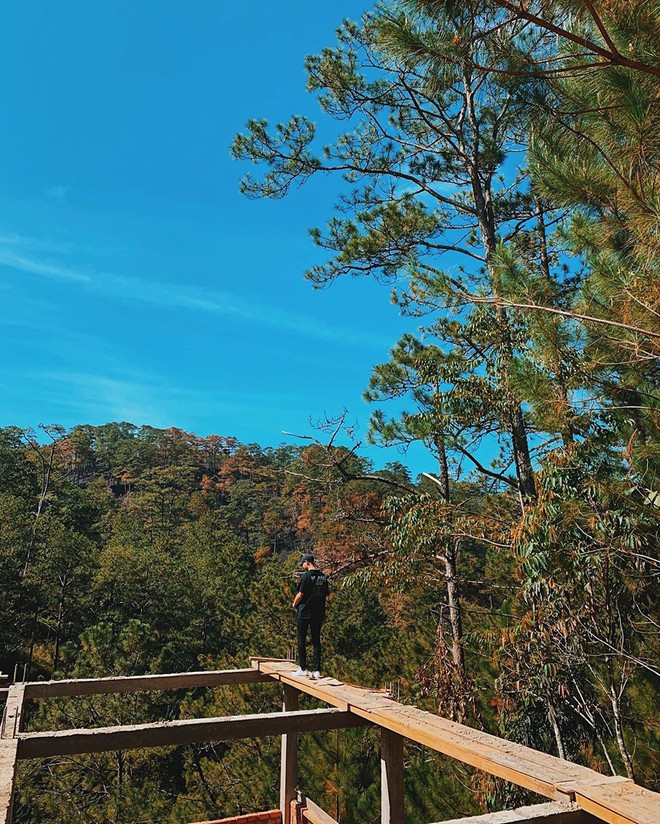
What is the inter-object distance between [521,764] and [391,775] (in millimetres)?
1425

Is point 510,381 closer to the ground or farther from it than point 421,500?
farther from it

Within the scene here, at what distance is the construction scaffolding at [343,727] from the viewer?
1.95 metres

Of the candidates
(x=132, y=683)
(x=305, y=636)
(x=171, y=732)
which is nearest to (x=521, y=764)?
(x=171, y=732)

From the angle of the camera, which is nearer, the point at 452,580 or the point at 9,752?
the point at 9,752

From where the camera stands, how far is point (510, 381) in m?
5.16

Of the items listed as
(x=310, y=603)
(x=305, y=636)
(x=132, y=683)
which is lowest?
(x=132, y=683)

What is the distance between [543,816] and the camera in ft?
6.18

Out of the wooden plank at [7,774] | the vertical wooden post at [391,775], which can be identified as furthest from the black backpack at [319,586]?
the wooden plank at [7,774]

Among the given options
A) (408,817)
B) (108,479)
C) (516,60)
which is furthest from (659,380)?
(108,479)

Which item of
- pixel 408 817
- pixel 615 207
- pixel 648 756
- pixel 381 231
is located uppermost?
pixel 381 231

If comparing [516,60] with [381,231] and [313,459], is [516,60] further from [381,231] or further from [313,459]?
[313,459]

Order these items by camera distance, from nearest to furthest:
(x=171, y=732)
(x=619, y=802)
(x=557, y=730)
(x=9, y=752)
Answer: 1. (x=619, y=802)
2. (x=9, y=752)
3. (x=171, y=732)
4. (x=557, y=730)

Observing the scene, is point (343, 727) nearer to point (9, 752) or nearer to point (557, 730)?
point (9, 752)

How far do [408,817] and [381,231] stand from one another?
6.85 metres
